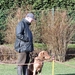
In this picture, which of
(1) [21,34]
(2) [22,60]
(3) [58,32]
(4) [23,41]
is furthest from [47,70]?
(1) [21,34]

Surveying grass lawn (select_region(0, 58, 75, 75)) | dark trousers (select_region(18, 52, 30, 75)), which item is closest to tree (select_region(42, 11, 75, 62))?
grass lawn (select_region(0, 58, 75, 75))

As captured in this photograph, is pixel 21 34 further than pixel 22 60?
No

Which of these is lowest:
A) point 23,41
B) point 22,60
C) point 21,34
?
point 22,60

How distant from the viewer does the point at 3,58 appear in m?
16.1

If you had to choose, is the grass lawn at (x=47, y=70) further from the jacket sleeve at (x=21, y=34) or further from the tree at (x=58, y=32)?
the jacket sleeve at (x=21, y=34)

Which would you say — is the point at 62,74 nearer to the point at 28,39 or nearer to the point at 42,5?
the point at 28,39

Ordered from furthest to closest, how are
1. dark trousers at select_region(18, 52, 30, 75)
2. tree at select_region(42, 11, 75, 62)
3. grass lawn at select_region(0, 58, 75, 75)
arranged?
1. tree at select_region(42, 11, 75, 62)
2. grass lawn at select_region(0, 58, 75, 75)
3. dark trousers at select_region(18, 52, 30, 75)

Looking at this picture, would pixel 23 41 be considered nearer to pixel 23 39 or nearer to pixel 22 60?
pixel 23 39

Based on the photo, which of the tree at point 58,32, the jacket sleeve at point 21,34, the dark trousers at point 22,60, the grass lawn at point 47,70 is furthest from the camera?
the tree at point 58,32

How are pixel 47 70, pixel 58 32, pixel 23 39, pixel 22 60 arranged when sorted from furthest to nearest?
pixel 58 32 < pixel 47 70 < pixel 22 60 < pixel 23 39

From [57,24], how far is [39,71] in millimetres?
4969

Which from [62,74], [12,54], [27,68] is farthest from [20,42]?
[12,54]

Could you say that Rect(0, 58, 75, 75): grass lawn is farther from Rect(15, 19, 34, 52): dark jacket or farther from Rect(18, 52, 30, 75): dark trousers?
Rect(15, 19, 34, 52): dark jacket

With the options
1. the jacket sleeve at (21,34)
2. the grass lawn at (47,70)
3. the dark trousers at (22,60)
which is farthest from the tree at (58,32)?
the jacket sleeve at (21,34)
